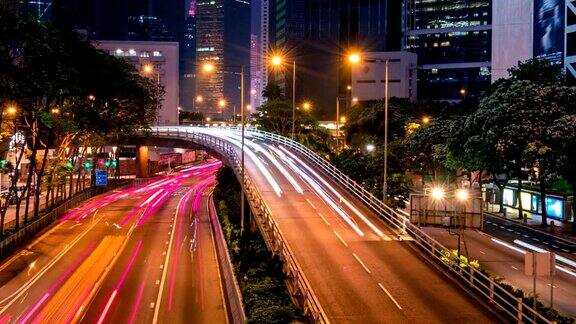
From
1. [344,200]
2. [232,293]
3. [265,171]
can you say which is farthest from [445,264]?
[265,171]

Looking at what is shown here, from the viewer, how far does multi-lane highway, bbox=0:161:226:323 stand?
26.5 metres

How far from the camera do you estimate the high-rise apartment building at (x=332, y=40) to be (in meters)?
136

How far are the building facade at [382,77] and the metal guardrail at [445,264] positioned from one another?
241ft

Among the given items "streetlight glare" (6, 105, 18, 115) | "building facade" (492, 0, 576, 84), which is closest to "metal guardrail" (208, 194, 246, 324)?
"streetlight glare" (6, 105, 18, 115)

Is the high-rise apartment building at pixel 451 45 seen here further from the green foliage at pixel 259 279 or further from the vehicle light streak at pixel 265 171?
the green foliage at pixel 259 279

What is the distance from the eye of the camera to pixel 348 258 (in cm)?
2706

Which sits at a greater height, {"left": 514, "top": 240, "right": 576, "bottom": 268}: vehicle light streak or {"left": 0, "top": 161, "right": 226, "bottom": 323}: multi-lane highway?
{"left": 514, "top": 240, "right": 576, "bottom": 268}: vehicle light streak

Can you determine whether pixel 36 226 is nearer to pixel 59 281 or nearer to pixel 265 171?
pixel 59 281

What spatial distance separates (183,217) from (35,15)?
25867 millimetres

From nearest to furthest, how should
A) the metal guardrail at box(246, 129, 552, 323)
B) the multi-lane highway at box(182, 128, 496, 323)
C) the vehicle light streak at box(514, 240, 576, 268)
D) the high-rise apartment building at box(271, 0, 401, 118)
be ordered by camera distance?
the metal guardrail at box(246, 129, 552, 323) → the multi-lane highway at box(182, 128, 496, 323) → the vehicle light streak at box(514, 240, 576, 268) → the high-rise apartment building at box(271, 0, 401, 118)

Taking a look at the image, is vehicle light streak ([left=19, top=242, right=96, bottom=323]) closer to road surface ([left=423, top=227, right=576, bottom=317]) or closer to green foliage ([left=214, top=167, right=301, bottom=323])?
green foliage ([left=214, top=167, right=301, bottom=323])

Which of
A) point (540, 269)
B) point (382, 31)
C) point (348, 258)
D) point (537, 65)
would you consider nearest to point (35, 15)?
point (348, 258)

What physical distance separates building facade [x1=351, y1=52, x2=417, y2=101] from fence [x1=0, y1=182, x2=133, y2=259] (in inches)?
2657

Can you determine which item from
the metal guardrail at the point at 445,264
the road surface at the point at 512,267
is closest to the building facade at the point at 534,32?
the road surface at the point at 512,267
